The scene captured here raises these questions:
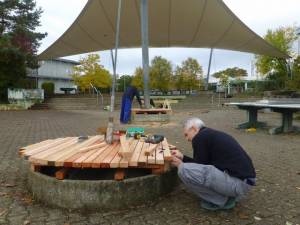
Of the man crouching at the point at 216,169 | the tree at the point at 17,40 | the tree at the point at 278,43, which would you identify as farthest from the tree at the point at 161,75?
the man crouching at the point at 216,169

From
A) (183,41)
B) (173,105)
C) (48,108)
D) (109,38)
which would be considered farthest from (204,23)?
(48,108)

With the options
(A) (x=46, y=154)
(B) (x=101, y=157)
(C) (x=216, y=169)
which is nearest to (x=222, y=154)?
(C) (x=216, y=169)

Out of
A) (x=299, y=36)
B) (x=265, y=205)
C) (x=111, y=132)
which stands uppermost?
(x=299, y=36)

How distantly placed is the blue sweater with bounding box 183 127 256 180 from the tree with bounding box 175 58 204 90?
4935 cm

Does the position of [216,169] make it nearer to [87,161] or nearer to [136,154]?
[136,154]

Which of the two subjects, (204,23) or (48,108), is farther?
(48,108)

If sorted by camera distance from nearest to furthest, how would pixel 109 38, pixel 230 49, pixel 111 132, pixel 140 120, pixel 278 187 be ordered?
pixel 278 187 → pixel 111 132 → pixel 140 120 → pixel 109 38 → pixel 230 49

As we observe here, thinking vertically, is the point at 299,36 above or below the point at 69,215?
above

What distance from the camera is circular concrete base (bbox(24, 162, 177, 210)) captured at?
3.75m

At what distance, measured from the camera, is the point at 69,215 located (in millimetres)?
3684

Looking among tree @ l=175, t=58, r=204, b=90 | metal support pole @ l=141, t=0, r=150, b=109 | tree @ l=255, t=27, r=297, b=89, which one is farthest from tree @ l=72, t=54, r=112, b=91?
metal support pole @ l=141, t=0, r=150, b=109

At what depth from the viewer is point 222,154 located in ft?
11.7

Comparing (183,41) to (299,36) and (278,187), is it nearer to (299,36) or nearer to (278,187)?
(278,187)

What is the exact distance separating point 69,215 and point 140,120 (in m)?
10.7
